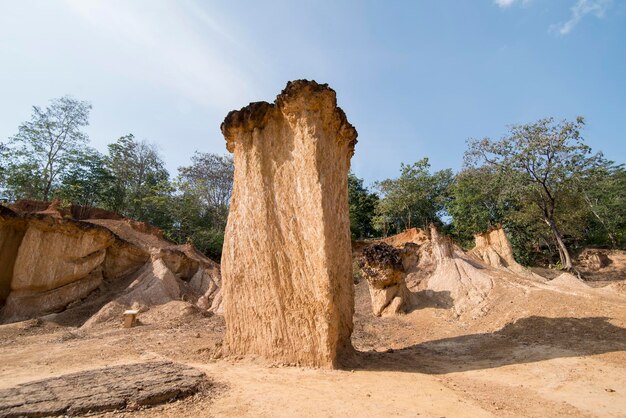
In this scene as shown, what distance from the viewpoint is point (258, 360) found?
6242 millimetres

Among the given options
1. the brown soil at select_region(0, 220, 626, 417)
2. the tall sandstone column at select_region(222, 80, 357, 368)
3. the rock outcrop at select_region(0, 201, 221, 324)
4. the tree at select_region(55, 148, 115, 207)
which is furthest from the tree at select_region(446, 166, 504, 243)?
the tree at select_region(55, 148, 115, 207)

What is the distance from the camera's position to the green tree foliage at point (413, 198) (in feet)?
101

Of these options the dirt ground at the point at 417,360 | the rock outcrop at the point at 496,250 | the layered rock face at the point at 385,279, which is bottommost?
the dirt ground at the point at 417,360

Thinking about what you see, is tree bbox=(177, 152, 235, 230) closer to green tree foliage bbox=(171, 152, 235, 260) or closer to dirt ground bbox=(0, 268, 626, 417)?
green tree foliage bbox=(171, 152, 235, 260)

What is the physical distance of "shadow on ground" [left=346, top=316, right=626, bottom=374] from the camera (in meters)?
6.77

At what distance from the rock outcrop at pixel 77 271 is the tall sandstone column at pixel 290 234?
8453 millimetres

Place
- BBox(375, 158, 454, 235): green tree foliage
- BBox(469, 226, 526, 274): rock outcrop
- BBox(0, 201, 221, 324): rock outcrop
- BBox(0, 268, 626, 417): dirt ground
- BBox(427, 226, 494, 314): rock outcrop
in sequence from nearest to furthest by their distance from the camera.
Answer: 1. BBox(0, 268, 626, 417): dirt ground
2. BBox(427, 226, 494, 314): rock outcrop
3. BBox(0, 201, 221, 324): rock outcrop
4. BBox(469, 226, 526, 274): rock outcrop
5. BBox(375, 158, 454, 235): green tree foliage

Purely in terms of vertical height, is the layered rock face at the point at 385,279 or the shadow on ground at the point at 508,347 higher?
the layered rock face at the point at 385,279

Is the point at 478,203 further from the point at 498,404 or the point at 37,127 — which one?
the point at 37,127

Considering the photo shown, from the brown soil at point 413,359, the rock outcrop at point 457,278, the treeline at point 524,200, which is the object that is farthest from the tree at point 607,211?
the brown soil at point 413,359

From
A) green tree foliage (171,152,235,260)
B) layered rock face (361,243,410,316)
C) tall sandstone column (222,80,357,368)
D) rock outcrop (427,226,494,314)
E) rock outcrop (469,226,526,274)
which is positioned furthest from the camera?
green tree foliage (171,152,235,260)

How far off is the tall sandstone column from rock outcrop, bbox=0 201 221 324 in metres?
8.45

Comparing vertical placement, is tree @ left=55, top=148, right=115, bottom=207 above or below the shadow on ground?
above

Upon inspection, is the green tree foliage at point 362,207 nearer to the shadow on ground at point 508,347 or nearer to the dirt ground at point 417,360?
the dirt ground at point 417,360
